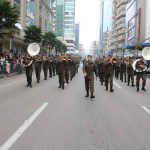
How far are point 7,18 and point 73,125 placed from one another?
27.2 m

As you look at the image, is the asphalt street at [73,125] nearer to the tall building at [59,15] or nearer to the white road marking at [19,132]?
the white road marking at [19,132]

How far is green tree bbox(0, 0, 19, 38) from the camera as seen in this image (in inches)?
1362

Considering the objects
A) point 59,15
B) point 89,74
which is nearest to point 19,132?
point 89,74

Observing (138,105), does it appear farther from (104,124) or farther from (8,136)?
(8,136)

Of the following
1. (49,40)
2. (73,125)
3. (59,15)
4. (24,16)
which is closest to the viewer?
(73,125)

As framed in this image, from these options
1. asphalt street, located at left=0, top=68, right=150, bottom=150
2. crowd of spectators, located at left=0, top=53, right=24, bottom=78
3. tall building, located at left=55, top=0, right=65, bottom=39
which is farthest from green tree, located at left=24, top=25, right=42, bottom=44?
tall building, located at left=55, top=0, right=65, bottom=39

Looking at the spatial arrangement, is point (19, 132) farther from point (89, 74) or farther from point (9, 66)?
point (9, 66)

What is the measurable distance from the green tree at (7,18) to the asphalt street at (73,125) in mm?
20577

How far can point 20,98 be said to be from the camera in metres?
16.2

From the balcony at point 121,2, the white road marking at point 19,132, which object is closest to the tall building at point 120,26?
the balcony at point 121,2

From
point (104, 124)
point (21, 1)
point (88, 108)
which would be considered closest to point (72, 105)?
point (88, 108)

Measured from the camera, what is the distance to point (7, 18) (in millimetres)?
35906

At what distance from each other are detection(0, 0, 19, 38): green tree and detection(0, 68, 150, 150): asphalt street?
20577mm

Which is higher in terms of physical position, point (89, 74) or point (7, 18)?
point (7, 18)
